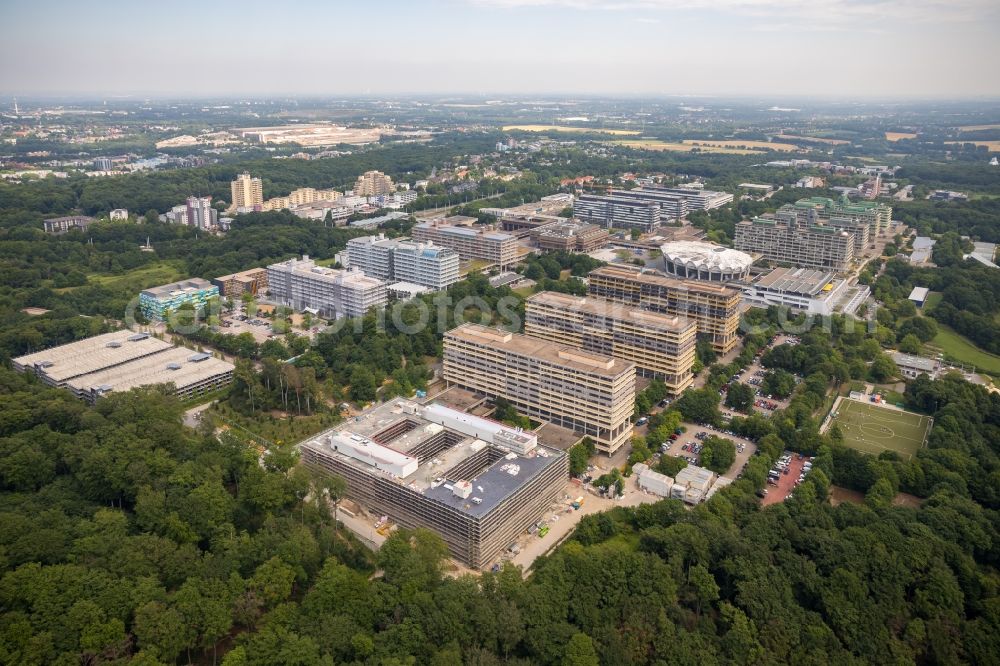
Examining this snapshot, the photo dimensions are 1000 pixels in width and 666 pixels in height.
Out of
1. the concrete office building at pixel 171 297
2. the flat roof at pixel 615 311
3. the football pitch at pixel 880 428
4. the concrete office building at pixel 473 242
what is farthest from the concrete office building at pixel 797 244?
the concrete office building at pixel 171 297

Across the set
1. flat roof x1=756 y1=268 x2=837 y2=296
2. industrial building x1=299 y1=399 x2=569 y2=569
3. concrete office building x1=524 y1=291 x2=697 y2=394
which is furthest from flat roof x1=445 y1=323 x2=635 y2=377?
flat roof x1=756 y1=268 x2=837 y2=296

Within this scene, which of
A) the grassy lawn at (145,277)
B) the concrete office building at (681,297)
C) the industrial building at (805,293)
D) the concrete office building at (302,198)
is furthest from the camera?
the concrete office building at (302,198)

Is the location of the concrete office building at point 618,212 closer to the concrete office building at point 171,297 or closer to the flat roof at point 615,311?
the flat roof at point 615,311

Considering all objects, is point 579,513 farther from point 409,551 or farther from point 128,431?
point 128,431

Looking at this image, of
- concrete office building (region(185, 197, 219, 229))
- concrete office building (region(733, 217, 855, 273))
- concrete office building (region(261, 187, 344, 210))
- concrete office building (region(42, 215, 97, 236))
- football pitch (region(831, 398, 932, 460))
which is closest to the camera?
football pitch (region(831, 398, 932, 460))

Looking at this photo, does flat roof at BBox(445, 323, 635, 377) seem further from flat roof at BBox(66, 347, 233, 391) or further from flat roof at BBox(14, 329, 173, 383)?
flat roof at BBox(14, 329, 173, 383)

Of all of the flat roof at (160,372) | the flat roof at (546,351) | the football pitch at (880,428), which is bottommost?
the football pitch at (880,428)
